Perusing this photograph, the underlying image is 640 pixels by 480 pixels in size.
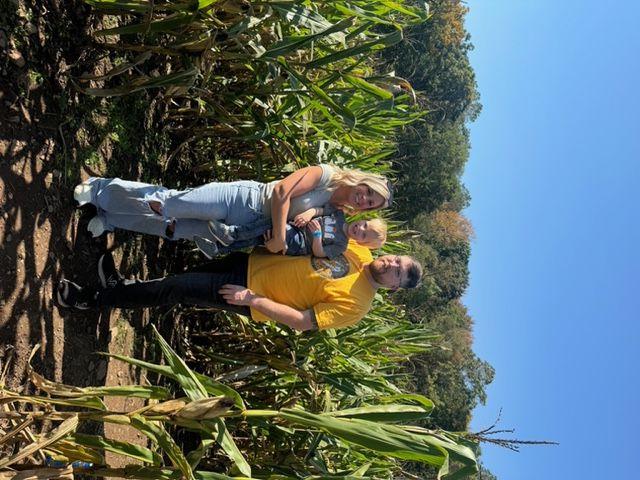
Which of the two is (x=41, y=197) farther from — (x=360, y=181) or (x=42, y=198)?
(x=360, y=181)

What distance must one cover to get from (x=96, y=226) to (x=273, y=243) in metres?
0.80

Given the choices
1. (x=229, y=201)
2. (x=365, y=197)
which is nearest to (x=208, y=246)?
(x=229, y=201)

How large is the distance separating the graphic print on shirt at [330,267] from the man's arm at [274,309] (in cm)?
18

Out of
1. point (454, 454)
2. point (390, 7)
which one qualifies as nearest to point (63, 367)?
point (454, 454)

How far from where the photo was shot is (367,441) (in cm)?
130

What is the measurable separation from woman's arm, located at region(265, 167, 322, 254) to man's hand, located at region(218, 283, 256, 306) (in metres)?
0.26

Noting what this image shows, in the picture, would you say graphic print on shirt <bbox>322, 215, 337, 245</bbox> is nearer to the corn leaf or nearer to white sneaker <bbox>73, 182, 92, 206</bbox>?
white sneaker <bbox>73, 182, 92, 206</bbox>

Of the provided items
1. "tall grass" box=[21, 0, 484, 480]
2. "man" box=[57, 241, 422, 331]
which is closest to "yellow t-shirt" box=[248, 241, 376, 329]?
"man" box=[57, 241, 422, 331]

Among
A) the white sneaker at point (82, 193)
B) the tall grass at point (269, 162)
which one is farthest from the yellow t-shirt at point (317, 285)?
the white sneaker at point (82, 193)

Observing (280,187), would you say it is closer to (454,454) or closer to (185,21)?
(185,21)

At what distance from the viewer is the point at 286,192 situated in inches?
78.9

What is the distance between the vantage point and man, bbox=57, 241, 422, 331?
2.17 m

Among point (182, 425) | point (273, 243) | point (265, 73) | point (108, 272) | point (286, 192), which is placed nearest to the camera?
point (182, 425)

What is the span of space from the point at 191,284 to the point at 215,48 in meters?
1.08
